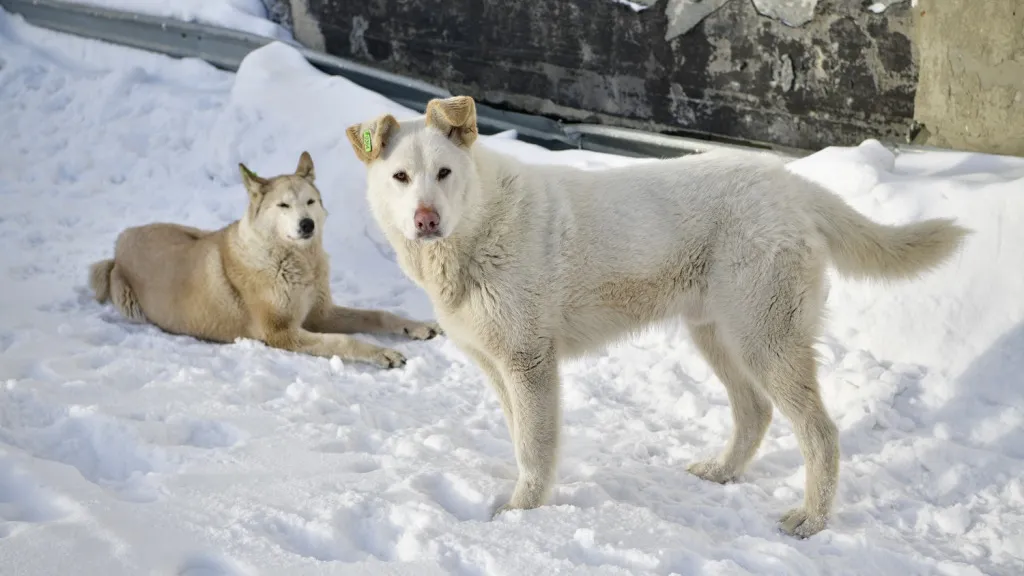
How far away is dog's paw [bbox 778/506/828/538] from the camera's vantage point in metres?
3.81

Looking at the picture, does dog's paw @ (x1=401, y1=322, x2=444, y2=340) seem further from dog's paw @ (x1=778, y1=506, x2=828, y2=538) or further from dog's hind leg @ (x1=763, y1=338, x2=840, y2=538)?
dog's paw @ (x1=778, y1=506, x2=828, y2=538)

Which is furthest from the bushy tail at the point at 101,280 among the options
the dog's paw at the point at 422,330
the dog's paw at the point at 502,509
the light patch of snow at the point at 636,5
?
the light patch of snow at the point at 636,5

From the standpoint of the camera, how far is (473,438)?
15.5 ft

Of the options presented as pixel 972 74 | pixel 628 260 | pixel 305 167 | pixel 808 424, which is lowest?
pixel 808 424

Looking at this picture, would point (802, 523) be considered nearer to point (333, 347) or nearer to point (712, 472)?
point (712, 472)

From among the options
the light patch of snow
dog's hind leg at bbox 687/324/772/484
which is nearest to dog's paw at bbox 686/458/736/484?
dog's hind leg at bbox 687/324/772/484

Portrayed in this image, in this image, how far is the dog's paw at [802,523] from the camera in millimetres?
3814

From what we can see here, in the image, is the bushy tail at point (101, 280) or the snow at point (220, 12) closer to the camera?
the bushy tail at point (101, 280)

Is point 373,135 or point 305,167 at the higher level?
point 373,135

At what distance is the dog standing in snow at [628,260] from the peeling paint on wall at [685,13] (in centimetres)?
344

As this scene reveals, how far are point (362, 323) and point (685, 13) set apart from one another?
3460 millimetres

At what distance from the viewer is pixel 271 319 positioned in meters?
6.14

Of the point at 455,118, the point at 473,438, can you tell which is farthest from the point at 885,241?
the point at 473,438

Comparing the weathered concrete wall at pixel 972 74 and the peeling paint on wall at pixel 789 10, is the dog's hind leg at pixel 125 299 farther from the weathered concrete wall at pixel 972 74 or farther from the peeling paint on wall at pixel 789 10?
the weathered concrete wall at pixel 972 74
